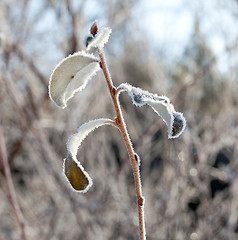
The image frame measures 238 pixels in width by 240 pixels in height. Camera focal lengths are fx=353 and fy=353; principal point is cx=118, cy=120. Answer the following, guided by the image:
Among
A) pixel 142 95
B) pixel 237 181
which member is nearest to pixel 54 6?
pixel 237 181

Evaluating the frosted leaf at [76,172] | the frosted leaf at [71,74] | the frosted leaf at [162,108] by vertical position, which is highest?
the frosted leaf at [71,74]

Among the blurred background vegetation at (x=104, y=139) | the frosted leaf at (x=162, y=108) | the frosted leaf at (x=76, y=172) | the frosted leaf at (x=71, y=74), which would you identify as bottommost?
the frosted leaf at (x=76, y=172)

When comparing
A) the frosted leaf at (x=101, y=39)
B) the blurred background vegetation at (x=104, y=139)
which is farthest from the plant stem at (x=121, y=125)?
the blurred background vegetation at (x=104, y=139)

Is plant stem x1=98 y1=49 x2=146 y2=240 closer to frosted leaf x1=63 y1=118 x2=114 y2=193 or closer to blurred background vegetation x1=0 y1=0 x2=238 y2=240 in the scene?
frosted leaf x1=63 y1=118 x2=114 y2=193

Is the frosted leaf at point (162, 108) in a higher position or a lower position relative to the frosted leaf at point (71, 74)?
lower

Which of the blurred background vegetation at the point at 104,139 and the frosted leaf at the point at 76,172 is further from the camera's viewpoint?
the blurred background vegetation at the point at 104,139

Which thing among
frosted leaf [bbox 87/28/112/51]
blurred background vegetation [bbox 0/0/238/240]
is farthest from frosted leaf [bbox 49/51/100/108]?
blurred background vegetation [bbox 0/0/238/240]

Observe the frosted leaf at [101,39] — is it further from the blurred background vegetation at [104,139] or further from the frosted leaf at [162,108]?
the blurred background vegetation at [104,139]

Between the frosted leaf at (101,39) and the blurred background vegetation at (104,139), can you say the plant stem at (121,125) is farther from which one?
the blurred background vegetation at (104,139)
